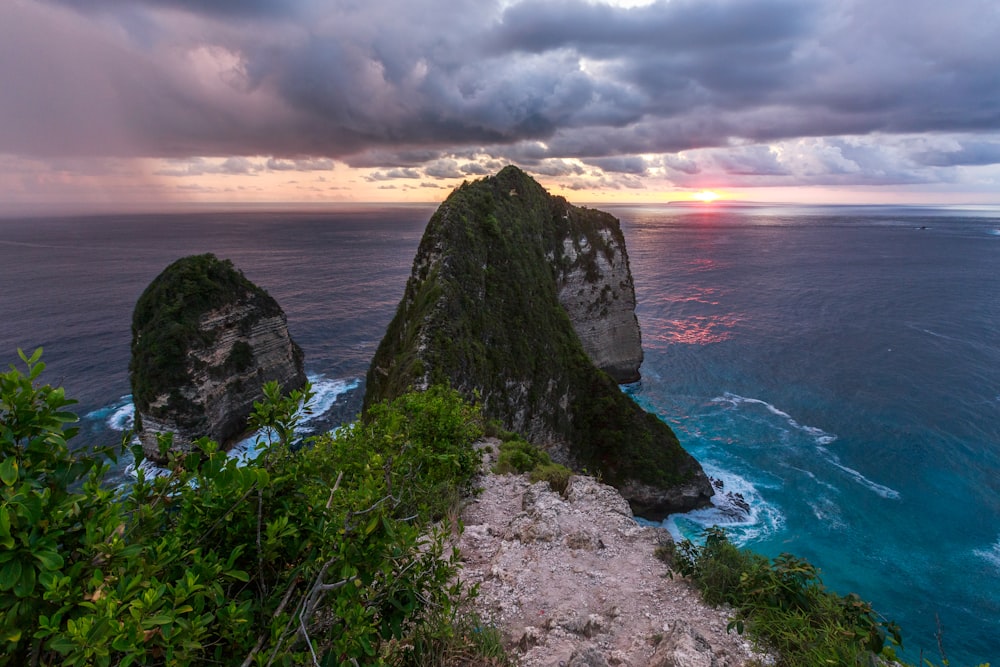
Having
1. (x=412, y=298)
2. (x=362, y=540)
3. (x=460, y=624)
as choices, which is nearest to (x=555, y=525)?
(x=460, y=624)

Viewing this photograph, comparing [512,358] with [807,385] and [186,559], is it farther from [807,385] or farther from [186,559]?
[807,385]

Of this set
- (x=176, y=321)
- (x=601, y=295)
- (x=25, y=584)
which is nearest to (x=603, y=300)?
(x=601, y=295)

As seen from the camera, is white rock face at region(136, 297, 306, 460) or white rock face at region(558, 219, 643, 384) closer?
white rock face at region(136, 297, 306, 460)

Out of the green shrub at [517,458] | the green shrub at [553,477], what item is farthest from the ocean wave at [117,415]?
the green shrub at [553,477]

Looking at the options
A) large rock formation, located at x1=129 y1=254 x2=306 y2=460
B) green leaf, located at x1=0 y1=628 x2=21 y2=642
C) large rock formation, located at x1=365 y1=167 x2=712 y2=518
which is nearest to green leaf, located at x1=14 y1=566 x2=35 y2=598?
green leaf, located at x1=0 y1=628 x2=21 y2=642

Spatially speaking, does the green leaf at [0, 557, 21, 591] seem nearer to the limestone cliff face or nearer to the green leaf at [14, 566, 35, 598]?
the green leaf at [14, 566, 35, 598]

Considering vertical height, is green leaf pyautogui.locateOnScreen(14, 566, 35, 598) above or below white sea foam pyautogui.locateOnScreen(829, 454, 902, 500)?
above
